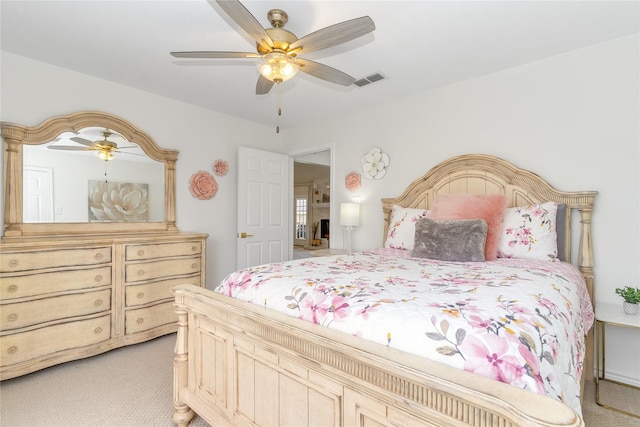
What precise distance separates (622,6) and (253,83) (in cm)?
276

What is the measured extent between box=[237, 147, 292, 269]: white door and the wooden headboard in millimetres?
1606

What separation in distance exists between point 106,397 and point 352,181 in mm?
3006

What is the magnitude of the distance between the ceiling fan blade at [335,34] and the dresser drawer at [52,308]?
97.0 inches

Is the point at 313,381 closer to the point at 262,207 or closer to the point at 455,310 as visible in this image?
the point at 455,310

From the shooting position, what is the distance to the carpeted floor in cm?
181

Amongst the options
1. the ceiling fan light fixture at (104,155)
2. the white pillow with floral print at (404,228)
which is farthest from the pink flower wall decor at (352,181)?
the ceiling fan light fixture at (104,155)

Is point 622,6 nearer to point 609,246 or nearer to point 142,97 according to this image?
point 609,246

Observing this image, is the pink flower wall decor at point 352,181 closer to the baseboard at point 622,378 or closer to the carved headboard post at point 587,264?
the carved headboard post at point 587,264

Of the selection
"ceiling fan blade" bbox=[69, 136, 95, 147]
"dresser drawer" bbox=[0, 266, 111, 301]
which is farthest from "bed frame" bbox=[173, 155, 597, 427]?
"ceiling fan blade" bbox=[69, 136, 95, 147]

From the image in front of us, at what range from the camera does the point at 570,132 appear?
246 cm

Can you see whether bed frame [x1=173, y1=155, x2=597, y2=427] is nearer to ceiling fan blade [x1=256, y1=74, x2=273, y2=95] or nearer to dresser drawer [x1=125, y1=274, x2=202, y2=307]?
dresser drawer [x1=125, y1=274, x2=202, y2=307]

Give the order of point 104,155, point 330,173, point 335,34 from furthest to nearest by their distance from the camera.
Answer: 1. point 330,173
2. point 104,155
3. point 335,34

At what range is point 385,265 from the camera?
203 cm

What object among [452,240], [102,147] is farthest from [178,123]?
[452,240]
